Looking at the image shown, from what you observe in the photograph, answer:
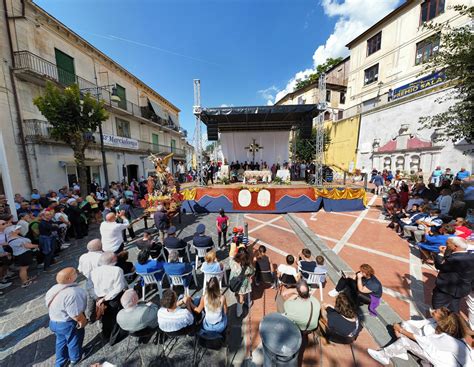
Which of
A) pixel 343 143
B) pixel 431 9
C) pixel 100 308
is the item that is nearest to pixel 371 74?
pixel 431 9

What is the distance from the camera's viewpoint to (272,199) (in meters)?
10.3

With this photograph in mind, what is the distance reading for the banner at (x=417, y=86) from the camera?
12.6 meters

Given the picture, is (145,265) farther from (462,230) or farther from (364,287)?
(462,230)

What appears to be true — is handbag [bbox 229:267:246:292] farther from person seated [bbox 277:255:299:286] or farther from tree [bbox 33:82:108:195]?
tree [bbox 33:82:108:195]

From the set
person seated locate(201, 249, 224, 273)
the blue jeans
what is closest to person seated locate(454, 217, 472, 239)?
person seated locate(201, 249, 224, 273)

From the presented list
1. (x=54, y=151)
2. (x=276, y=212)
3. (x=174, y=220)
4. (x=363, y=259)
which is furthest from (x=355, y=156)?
(x=54, y=151)

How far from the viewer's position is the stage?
10.3 meters

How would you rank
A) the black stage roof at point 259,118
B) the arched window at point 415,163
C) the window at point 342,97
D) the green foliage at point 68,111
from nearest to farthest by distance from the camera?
the green foliage at point 68,111 → the black stage roof at point 259,118 → the arched window at point 415,163 → the window at point 342,97

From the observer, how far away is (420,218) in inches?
248

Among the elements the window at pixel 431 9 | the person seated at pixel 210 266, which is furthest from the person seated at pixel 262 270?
the window at pixel 431 9

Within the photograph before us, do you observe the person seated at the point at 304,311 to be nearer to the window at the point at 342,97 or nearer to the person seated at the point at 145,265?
the person seated at the point at 145,265

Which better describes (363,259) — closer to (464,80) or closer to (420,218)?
(420,218)

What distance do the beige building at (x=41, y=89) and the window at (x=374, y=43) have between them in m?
24.9

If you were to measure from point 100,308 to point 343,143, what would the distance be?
24.5m
